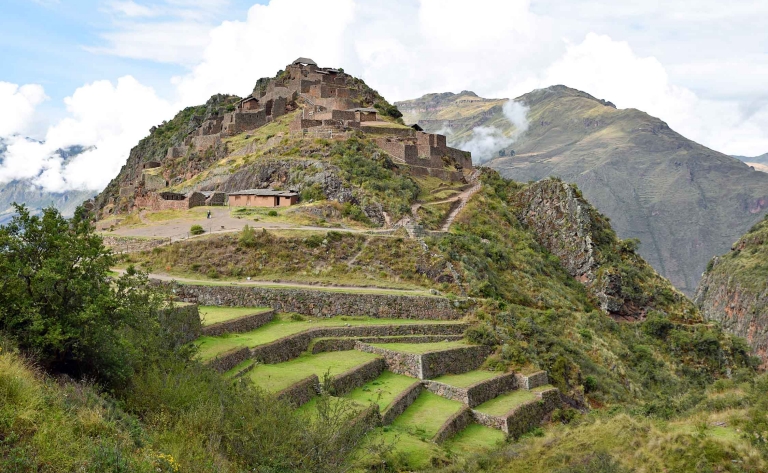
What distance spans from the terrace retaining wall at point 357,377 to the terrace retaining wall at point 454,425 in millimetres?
3496

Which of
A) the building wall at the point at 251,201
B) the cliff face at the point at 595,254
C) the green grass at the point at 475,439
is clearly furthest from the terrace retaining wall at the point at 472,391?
the cliff face at the point at 595,254

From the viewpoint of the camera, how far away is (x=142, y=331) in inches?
682

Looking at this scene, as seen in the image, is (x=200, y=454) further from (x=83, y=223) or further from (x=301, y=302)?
(x=301, y=302)

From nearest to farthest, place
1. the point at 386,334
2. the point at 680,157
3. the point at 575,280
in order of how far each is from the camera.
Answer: the point at 386,334
the point at 575,280
the point at 680,157

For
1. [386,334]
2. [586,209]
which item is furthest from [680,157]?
[386,334]

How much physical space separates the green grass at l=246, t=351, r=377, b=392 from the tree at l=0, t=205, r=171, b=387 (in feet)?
13.3

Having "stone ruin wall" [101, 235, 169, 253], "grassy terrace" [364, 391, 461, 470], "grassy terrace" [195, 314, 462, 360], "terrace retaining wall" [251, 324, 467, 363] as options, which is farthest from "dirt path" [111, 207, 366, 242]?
"grassy terrace" [364, 391, 461, 470]

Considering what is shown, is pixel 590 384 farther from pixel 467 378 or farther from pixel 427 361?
pixel 427 361

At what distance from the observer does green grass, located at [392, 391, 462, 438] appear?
21766 mm

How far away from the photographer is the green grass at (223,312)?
2523 cm

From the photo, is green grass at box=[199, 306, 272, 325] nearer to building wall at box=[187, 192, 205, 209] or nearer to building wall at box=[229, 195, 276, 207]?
building wall at box=[229, 195, 276, 207]

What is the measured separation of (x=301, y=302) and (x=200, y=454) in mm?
17682

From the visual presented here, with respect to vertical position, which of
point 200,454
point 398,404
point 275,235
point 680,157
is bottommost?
point 398,404

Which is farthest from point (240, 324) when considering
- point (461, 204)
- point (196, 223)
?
point (461, 204)
